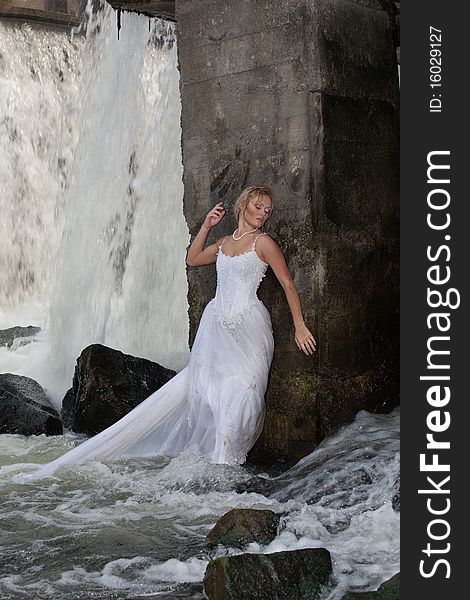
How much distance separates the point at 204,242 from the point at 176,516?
223cm

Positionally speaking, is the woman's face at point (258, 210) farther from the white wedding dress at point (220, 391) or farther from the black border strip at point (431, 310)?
the black border strip at point (431, 310)

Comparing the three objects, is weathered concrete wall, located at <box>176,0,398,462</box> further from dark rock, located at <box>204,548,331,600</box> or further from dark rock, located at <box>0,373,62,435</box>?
dark rock, located at <box>204,548,331,600</box>

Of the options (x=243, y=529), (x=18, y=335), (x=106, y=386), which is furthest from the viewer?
(x=18, y=335)

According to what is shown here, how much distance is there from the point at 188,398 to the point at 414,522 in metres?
3.82

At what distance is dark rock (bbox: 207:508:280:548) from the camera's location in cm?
610

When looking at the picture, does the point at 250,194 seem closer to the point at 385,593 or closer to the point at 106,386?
the point at 106,386

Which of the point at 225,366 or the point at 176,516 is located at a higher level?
the point at 225,366

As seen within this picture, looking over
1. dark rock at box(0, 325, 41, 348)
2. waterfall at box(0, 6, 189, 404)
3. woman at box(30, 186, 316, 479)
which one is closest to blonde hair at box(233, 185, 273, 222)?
woman at box(30, 186, 316, 479)

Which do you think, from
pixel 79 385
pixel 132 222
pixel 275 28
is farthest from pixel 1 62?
pixel 275 28

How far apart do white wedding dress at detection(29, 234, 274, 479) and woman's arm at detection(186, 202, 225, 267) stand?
0.47ft

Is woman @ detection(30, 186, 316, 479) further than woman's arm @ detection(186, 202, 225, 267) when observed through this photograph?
No

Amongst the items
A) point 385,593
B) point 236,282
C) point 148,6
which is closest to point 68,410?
point 236,282

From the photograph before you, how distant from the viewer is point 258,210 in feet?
25.8

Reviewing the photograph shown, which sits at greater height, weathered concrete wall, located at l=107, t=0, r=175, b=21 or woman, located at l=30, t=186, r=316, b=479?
weathered concrete wall, located at l=107, t=0, r=175, b=21
